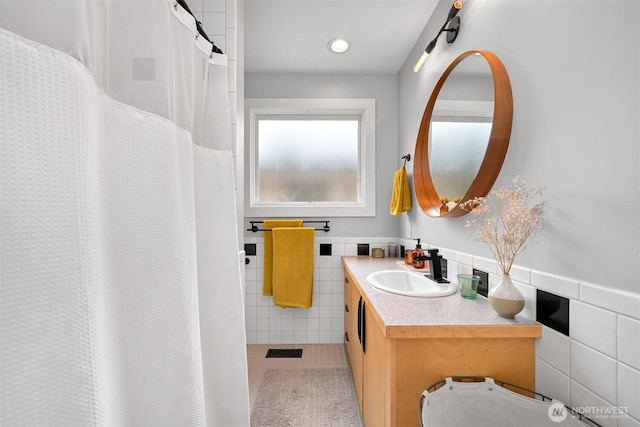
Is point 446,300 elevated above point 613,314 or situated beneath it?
situated beneath

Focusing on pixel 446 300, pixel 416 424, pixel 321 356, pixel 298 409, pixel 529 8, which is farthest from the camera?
pixel 321 356

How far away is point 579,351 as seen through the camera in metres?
0.80

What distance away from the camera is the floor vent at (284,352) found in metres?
2.30

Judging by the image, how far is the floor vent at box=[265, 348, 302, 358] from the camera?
2303 mm

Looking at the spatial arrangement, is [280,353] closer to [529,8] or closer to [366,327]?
[366,327]

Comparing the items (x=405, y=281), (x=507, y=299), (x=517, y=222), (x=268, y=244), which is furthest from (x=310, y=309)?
(x=517, y=222)

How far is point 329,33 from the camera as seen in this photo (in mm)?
1987

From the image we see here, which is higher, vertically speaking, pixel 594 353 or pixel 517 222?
pixel 517 222

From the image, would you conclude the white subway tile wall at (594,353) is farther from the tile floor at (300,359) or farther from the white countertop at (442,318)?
the tile floor at (300,359)

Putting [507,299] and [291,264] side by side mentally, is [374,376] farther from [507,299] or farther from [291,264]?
[291,264]

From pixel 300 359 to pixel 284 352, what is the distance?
0.17m

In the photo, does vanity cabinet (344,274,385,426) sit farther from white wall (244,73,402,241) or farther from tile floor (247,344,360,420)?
white wall (244,73,402,241)

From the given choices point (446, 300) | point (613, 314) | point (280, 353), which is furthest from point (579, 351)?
point (280, 353)

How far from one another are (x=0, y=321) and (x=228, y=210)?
1.99 ft
